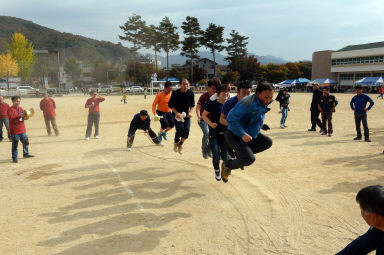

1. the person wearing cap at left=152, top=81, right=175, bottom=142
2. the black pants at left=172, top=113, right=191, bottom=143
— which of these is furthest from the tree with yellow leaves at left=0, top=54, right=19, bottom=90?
the black pants at left=172, top=113, right=191, bottom=143

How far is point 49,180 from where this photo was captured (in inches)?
260

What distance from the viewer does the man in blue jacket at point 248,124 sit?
4473 millimetres

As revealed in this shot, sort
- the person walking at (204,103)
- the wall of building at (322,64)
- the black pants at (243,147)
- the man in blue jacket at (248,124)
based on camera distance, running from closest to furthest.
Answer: the man in blue jacket at (248,124)
the black pants at (243,147)
the person walking at (204,103)
the wall of building at (322,64)

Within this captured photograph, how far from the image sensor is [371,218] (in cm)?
204

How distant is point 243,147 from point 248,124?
1.28ft

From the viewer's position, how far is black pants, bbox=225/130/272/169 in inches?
189

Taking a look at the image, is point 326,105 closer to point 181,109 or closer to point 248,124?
point 181,109

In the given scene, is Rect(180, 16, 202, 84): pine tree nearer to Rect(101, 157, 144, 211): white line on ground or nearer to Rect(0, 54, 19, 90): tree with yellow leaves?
Rect(0, 54, 19, 90): tree with yellow leaves

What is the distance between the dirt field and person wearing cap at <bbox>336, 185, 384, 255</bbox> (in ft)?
4.84

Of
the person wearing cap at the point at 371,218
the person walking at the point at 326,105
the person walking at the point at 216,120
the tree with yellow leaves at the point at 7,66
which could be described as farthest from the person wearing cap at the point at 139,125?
the tree with yellow leaves at the point at 7,66

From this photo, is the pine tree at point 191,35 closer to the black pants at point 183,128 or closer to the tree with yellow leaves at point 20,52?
the tree with yellow leaves at point 20,52

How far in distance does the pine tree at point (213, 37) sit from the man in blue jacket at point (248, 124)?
70.9 metres

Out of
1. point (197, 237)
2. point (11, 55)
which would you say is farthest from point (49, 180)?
point (11, 55)

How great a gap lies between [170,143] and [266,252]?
7650 mm
